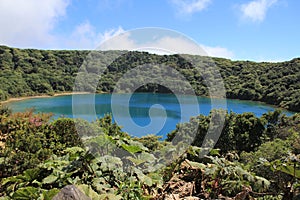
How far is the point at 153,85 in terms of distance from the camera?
6159 centimetres

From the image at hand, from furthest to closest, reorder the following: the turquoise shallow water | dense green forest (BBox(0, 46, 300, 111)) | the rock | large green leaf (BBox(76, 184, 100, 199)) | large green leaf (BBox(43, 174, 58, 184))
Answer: dense green forest (BBox(0, 46, 300, 111))
the turquoise shallow water
large green leaf (BBox(43, 174, 58, 184))
large green leaf (BBox(76, 184, 100, 199))
the rock

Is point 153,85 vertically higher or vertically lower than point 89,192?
higher

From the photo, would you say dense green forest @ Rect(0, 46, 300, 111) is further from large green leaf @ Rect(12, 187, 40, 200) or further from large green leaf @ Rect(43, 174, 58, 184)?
large green leaf @ Rect(12, 187, 40, 200)

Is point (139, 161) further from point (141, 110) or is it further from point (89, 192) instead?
point (141, 110)

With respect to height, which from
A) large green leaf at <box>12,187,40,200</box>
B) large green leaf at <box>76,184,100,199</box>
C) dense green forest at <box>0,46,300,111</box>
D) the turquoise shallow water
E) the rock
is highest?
dense green forest at <box>0,46,300,111</box>

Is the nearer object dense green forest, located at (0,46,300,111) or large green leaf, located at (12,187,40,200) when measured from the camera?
large green leaf, located at (12,187,40,200)

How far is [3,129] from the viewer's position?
11.3 metres

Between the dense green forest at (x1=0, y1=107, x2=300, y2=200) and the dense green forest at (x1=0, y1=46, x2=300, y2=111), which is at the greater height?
the dense green forest at (x1=0, y1=46, x2=300, y2=111)

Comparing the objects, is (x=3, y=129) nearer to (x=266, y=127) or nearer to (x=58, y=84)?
(x=266, y=127)

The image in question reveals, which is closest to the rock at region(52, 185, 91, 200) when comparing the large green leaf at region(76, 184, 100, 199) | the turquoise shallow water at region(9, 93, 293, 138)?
the large green leaf at region(76, 184, 100, 199)

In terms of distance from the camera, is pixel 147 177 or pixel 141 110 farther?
pixel 141 110

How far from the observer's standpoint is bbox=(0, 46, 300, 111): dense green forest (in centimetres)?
4896

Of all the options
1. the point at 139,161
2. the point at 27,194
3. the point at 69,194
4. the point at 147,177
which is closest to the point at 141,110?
the point at 139,161

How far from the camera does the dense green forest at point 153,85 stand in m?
49.0
